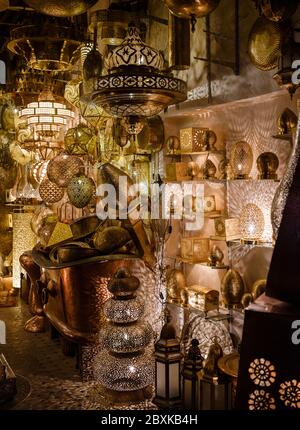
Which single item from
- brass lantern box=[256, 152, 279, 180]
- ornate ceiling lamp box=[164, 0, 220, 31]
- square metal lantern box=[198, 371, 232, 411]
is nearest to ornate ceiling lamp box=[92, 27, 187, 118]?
ornate ceiling lamp box=[164, 0, 220, 31]

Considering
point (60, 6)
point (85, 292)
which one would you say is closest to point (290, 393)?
point (60, 6)

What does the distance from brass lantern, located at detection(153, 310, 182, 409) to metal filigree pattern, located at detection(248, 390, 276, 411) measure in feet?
5.38

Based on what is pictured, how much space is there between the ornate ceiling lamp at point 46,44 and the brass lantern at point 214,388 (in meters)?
2.57

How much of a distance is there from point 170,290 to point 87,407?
4.23ft

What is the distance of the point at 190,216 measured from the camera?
456 centimetres

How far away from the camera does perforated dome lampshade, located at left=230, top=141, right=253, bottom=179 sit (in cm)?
372

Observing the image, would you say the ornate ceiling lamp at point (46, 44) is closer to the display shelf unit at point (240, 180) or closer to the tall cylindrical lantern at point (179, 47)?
the tall cylindrical lantern at point (179, 47)

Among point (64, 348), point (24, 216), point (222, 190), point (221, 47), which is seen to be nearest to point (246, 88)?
point (221, 47)

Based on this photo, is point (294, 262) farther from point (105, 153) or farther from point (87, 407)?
point (105, 153)

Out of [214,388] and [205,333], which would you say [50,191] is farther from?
[214,388]

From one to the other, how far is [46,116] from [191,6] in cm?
233

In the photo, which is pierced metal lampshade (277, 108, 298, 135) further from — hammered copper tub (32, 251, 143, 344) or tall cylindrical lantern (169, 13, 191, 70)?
hammered copper tub (32, 251, 143, 344)

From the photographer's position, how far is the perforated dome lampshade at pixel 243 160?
3.72m

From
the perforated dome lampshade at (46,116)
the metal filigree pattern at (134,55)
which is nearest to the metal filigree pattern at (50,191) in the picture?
the perforated dome lampshade at (46,116)
